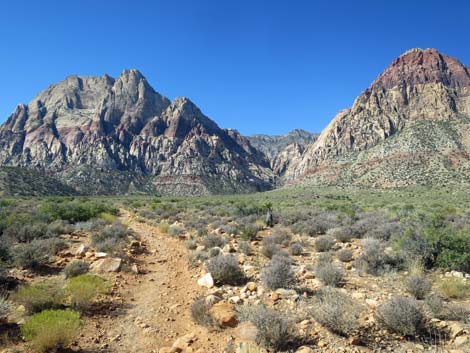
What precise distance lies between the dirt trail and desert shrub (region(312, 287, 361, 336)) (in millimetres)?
1876

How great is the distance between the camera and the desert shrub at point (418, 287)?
7148 millimetres

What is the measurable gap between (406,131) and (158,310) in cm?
11329

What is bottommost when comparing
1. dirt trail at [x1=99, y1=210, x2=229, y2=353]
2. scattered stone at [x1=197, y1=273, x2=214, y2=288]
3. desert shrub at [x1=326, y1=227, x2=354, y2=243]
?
dirt trail at [x1=99, y1=210, x2=229, y2=353]

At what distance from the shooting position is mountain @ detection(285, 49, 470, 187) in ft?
266

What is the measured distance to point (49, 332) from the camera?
5.11 meters

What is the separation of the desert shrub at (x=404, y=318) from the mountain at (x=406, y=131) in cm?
7639

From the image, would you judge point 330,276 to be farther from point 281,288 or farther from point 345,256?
point 345,256

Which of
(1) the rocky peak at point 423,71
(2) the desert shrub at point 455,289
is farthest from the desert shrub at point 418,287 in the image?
(1) the rocky peak at point 423,71

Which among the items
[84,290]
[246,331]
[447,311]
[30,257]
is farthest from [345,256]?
[30,257]

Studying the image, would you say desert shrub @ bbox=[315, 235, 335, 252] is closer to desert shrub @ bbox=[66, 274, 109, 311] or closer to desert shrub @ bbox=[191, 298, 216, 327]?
desert shrub @ bbox=[191, 298, 216, 327]

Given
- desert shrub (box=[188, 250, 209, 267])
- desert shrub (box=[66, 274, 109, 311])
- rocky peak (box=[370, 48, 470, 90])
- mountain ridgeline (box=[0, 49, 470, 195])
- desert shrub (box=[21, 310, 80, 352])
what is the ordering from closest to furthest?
desert shrub (box=[21, 310, 80, 352])
desert shrub (box=[66, 274, 109, 311])
desert shrub (box=[188, 250, 209, 267])
mountain ridgeline (box=[0, 49, 470, 195])
rocky peak (box=[370, 48, 470, 90])

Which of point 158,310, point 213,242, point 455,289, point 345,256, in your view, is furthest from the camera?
point 213,242

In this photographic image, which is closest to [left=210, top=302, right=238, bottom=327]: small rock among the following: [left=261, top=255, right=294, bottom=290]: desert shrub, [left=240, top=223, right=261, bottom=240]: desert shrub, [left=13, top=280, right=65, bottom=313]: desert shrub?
[left=261, top=255, right=294, bottom=290]: desert shrub

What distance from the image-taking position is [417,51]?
15738cm
